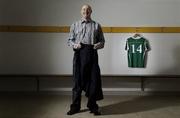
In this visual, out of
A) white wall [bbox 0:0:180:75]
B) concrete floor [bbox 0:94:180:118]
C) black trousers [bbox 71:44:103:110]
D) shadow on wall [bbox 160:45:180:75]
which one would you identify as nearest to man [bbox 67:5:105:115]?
black trousers [bbox 71:44:103:110]

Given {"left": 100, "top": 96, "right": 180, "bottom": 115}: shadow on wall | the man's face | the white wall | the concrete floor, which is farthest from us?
the white wall

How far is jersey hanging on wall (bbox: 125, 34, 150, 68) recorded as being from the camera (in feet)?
21.3

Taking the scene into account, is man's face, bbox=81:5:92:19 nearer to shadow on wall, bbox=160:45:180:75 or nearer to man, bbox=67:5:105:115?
man, bbox=67:5:105:115

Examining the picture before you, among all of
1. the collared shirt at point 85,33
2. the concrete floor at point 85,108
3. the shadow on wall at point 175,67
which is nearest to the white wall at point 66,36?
the shadow on wall at point 175,67

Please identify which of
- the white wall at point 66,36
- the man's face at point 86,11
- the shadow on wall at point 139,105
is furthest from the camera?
the white wall at point 66,36

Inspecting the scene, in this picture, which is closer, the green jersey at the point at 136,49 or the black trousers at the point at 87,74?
the black trousers at the point at 87,74

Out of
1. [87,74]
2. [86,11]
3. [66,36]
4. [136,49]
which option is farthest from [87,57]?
[136,49]

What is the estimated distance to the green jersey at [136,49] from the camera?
6.49 m

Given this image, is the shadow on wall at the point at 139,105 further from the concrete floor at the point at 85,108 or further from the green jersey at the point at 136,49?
the green jersey at the point at 136,49

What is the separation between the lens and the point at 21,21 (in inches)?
254

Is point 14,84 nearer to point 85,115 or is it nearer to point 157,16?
point 85,115

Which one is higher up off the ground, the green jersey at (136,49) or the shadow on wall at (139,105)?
the green jersey at (136,49)

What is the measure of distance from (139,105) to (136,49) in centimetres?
116

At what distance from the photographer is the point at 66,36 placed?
Answer: 21.4 feet
